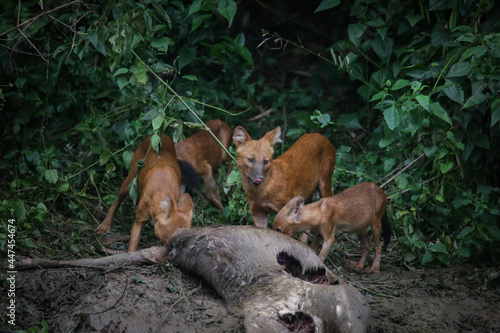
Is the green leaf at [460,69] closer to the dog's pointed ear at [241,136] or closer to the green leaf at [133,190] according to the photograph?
the dog's pointed ear at [241,136]

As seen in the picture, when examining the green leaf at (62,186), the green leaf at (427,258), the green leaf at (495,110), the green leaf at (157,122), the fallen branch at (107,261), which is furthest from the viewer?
the green leaf at (62,186)

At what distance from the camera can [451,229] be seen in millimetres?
6395

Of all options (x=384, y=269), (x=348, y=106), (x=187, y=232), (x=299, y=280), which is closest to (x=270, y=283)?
(x=299, y=280)

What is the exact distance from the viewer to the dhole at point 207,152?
748cm

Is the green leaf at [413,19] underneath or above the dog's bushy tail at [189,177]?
above

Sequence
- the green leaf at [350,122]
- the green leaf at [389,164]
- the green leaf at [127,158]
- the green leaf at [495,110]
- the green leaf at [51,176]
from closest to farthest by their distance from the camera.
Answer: the green leaf at [495,110], the green leaf at [51,176], the green leaf at [127,158], the green leaf at [389,164], the green leaf at [350,122]

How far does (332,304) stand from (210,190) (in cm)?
350

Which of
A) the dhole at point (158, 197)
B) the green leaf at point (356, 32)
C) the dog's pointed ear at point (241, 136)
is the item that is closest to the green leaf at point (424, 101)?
the green leaf at point (356, 32)

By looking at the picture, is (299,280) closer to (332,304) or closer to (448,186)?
(332,304)

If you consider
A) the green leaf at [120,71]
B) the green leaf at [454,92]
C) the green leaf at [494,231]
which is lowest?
the green leaf at [494,231]

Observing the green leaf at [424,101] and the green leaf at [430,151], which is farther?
the green leaf at [430,151]

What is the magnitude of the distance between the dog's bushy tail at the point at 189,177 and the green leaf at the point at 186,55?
128 cm

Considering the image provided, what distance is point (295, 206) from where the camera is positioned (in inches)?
230

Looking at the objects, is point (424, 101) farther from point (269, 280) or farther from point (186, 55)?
point (186, 55)
